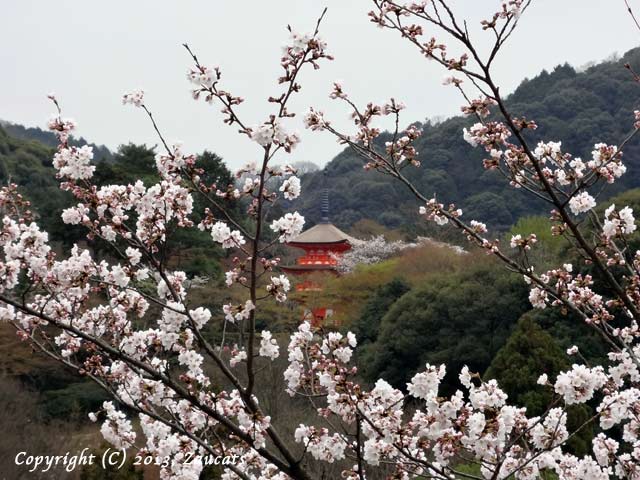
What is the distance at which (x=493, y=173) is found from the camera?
34.2 meters

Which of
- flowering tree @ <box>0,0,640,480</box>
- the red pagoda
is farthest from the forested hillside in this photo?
flowering tree @ <box>0,0,640,480</box>

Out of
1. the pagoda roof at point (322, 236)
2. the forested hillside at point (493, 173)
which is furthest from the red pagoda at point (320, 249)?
the forested hillside at point (493, 173)

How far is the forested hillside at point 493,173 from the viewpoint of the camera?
36656mm

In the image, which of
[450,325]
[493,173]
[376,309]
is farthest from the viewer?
[493,173]

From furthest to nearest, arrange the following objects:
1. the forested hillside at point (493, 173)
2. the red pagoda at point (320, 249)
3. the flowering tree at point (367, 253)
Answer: the forested hillside at point (493, 173) < the flowering tree at point (367, 253) < the red pagoda at point (320, 249)

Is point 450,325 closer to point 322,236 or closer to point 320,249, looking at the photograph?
point 320,249

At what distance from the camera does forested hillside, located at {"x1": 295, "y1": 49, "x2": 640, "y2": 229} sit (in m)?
36.7

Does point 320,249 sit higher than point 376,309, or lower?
higher

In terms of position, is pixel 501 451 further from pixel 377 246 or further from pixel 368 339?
pixel 377 246

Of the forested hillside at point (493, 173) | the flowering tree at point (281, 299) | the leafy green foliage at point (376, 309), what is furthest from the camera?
the forested hillside at point (493, 173)

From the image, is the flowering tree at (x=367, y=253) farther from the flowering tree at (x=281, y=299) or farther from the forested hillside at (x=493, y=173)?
the flowering tree at (x=281, y=299)

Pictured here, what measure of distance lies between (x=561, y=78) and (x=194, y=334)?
45.6 meters

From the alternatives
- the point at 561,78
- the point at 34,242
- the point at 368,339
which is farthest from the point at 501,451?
the point at 561,78

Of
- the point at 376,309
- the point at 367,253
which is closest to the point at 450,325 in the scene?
the point at 376,309
